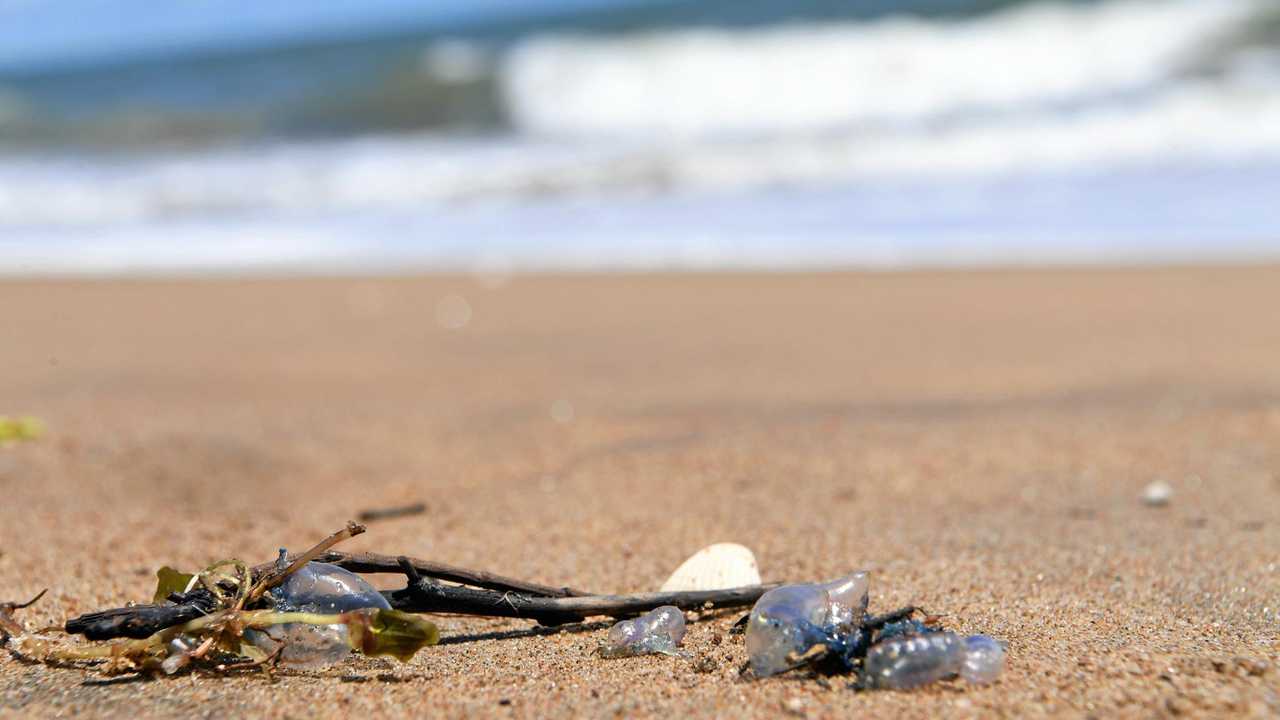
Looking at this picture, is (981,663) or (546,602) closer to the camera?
(981,663)

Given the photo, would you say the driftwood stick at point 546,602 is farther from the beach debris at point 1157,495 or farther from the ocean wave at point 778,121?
the ocean wave at point 778,121

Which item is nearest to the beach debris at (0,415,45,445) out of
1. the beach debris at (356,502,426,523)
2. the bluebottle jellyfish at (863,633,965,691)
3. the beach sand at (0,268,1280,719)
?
the beach sand at (0,268,1280,719)

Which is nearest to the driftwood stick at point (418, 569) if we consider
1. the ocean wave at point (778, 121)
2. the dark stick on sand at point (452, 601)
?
the dark stick on sand at point (452, 601)

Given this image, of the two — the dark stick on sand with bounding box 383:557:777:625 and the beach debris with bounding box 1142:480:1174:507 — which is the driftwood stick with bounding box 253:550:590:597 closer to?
the dark stick on sand with bounding box 383:557:777:625

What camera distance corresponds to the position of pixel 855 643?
1.16 metres

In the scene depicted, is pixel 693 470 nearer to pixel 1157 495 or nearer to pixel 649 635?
pixel 1157 495

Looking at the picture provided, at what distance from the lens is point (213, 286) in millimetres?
5055

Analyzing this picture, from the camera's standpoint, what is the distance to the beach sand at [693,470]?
1167 mm

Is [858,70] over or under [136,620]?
over

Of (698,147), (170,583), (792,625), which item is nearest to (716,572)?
(792,625)

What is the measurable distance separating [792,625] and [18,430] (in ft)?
6.10

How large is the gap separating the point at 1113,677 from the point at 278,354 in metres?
2.88

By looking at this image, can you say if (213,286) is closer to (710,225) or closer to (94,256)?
(94,256)

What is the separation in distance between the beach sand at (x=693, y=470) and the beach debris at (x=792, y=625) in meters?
0.03
